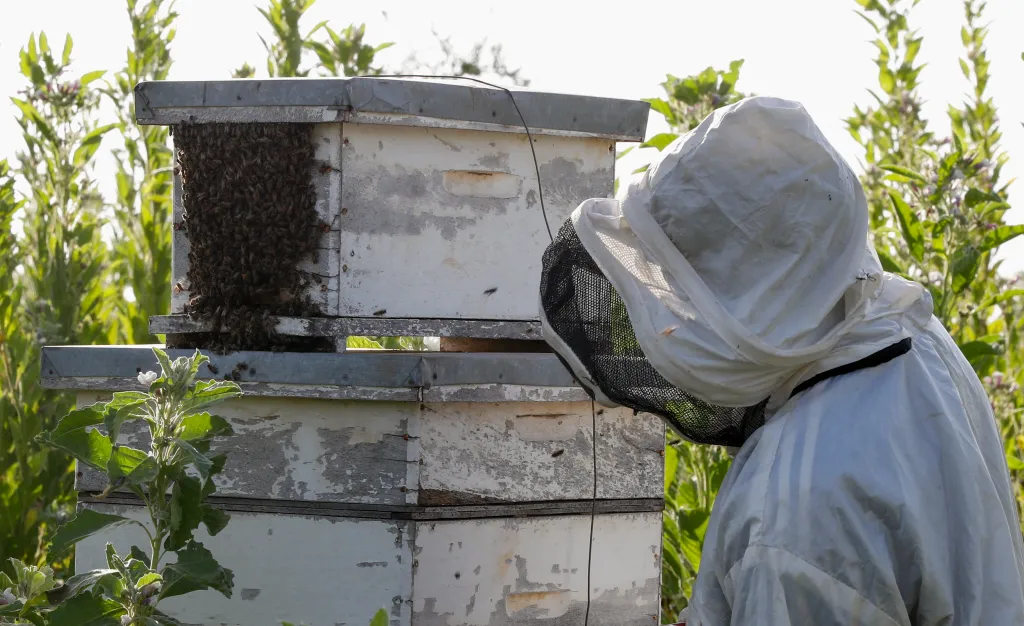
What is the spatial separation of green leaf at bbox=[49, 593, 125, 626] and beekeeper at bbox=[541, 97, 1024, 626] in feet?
3.19

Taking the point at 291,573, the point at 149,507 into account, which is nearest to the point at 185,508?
the point at 149,507

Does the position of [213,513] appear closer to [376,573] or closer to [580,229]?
[376,573]

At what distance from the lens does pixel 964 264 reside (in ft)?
9.66

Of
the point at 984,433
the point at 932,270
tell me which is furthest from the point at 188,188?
the point at 932,270

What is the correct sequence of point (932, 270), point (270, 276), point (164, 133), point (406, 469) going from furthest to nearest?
point (164, 133)
point (932, 270)
point (270, 276)
point (406, 469)

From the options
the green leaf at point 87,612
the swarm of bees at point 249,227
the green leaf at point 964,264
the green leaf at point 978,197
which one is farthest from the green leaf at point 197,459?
the green leaf at point 978,197

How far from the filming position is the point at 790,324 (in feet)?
4.26

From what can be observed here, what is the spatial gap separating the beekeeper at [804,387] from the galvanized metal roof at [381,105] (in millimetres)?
853

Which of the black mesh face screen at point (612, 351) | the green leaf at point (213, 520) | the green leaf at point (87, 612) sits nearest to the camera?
the black mesh face screen at point (612, 351)

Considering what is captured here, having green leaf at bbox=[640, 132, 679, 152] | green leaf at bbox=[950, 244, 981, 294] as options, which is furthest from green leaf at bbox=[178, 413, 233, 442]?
green leaf at bbox=[950, 244, 981, 294]

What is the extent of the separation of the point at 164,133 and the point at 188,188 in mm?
2337

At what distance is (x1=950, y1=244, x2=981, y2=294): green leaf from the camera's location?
9.65ft

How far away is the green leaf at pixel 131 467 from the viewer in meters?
1.75

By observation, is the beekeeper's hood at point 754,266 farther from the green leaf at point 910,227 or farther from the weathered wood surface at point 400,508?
the green leaf at point 910,227
